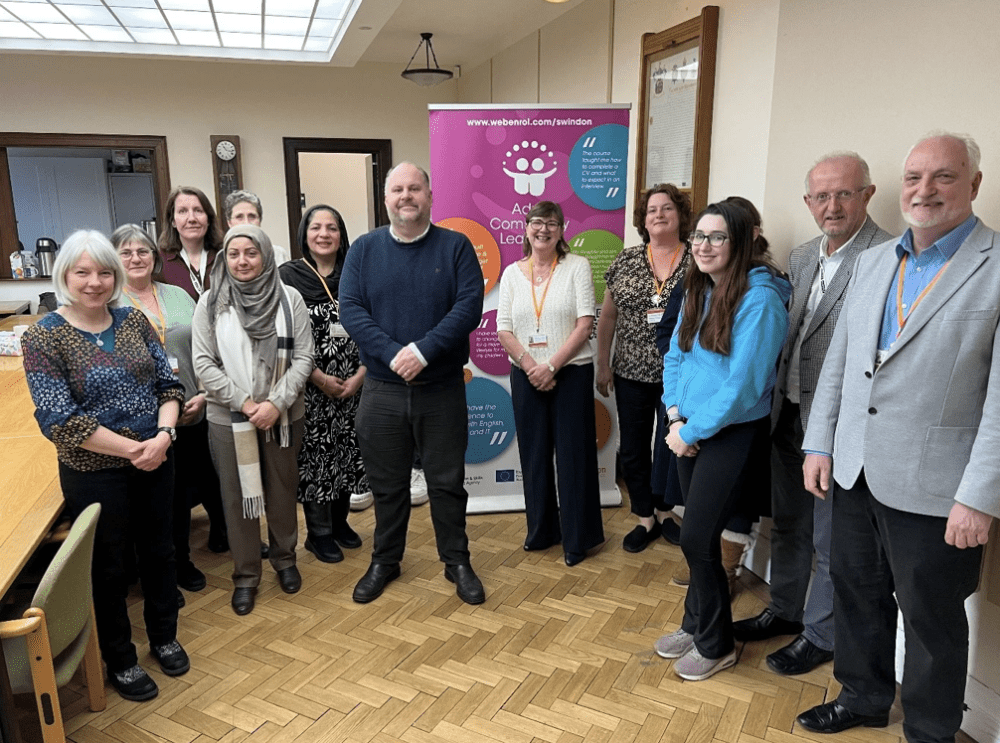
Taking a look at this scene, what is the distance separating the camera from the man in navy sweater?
8.80ft

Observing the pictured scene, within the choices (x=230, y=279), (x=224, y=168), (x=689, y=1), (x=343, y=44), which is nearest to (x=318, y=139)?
(x=224, y=168)

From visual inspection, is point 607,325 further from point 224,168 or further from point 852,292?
point 224,168

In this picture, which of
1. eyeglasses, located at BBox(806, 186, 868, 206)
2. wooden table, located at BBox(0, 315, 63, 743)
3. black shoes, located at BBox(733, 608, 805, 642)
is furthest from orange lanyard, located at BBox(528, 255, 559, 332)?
wooden table, located at BBox(0, 315, 63, 743)

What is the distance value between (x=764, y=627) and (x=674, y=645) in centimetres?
37

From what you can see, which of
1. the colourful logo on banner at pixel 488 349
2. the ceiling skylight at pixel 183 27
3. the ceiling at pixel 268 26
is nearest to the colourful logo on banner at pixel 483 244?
the colourful logo on banner at pixel 488 349

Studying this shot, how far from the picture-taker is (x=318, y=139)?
293 inches

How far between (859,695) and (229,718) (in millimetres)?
1940

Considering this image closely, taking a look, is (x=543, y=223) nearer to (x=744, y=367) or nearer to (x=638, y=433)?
(x=638, y=433)

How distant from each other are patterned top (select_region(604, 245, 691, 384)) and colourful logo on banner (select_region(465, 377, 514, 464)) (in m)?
0.78

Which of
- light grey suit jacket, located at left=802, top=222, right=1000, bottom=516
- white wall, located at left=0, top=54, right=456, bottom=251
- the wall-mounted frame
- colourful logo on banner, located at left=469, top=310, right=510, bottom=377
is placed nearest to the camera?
light grey suit jacket, located at left=802, top=222, right=1000, bottom=516

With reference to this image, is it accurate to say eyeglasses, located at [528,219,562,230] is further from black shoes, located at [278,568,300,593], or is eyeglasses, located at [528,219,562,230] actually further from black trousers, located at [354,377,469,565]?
black shoes, located at [278,568,300,593]

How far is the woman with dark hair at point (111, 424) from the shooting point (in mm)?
2041

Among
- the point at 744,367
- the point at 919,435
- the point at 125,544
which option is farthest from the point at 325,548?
the point at 919,435

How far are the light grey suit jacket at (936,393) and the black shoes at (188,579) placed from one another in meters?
2.59
